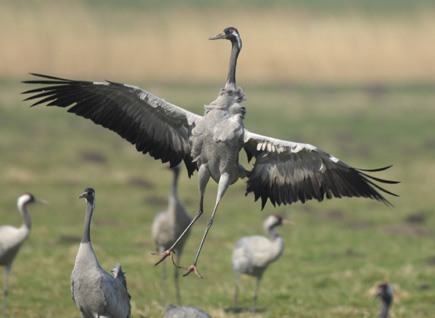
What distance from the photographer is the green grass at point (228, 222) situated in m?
11.1

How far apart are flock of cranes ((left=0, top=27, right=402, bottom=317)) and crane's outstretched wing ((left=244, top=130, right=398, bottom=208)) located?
11mm

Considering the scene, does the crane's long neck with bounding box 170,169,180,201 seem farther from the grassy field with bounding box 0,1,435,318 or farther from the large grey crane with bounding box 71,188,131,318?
the large grey crane with bounding box 71,188,131,318

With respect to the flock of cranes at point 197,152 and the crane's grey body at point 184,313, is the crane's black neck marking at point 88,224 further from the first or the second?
the crane's grey body at point 184,313

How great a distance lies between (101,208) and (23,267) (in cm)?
591

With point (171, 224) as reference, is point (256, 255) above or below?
below

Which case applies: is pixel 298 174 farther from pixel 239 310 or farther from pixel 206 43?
pixel 206 43

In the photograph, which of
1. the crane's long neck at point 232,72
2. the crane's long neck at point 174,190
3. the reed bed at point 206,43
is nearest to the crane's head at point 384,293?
the crane's long neck at point 232,72

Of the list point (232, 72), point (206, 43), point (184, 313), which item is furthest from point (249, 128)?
point (206, 43)

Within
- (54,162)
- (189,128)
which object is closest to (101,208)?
(54,162)

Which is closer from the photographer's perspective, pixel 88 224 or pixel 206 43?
pixel 88 224

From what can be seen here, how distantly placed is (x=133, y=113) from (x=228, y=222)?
972cm

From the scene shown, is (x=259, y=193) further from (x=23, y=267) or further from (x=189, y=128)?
(x=23, y=267)

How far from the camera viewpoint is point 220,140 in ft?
25.2

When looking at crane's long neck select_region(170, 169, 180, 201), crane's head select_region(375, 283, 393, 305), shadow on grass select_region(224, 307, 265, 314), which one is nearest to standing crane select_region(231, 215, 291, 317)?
shadow on grass select_region(224, 307, 265, 314)
